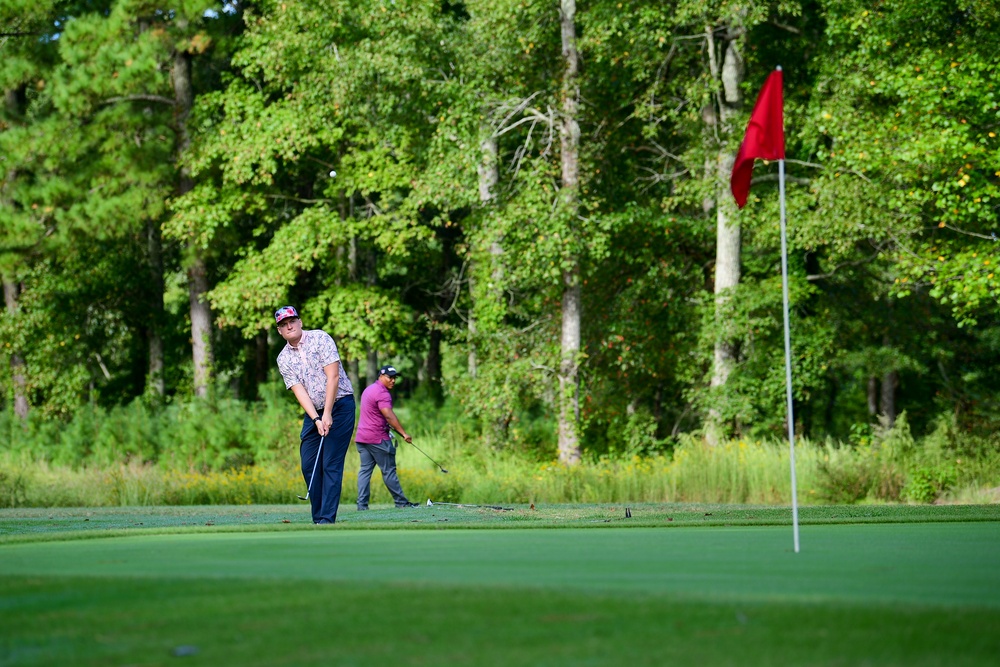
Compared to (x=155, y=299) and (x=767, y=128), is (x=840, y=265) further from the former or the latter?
(x=155, y=299)

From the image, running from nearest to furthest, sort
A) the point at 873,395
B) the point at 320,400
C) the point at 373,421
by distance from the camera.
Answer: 1. the point at 320,400
2. the point at 373,421
3. the point at 873,395

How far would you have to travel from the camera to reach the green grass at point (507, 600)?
4816 mm

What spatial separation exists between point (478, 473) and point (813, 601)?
1743cm

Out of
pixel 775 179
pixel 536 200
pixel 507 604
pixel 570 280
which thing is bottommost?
pixel 507 604

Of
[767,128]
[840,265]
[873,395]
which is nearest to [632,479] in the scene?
[840,265]

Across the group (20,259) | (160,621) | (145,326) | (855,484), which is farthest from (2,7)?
(160,621)

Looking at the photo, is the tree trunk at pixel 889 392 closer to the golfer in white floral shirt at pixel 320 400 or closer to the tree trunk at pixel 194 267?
the tree trunk at pixel 194 267

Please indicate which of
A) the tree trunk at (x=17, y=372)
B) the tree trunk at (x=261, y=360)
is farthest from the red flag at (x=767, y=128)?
the tree trunk at (x=261, y=360)

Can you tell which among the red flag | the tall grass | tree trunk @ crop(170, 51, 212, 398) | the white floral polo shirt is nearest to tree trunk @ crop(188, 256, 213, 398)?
tree trunk @ crop(170, 51, 212, 398)

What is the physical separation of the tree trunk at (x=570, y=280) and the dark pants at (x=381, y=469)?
9239 mm

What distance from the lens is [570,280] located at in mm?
26344

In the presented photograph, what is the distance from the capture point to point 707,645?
15.8ft

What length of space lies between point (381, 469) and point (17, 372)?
875 inches

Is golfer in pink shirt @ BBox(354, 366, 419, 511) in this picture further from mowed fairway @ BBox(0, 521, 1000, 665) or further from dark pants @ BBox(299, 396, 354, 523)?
mowed fairway @ BBox(0, 521, 1000, 665)
